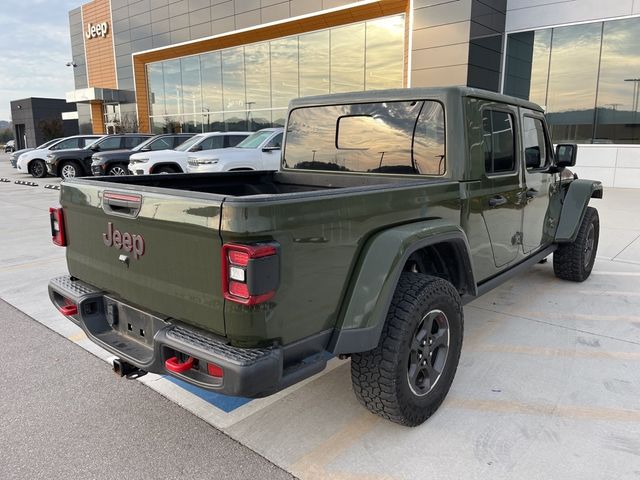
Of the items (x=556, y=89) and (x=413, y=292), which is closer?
(x=413, y=292)

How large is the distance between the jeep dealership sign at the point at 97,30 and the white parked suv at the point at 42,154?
58.3ft

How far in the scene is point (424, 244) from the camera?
2699 mm

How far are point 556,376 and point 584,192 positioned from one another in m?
2.56

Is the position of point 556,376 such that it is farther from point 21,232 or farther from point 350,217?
point 21,232

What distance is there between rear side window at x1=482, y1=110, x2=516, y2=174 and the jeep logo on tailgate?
2401mm

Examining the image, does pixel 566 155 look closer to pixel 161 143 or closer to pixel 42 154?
pixel 161 143

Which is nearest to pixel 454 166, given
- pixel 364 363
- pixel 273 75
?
pixel 364 363

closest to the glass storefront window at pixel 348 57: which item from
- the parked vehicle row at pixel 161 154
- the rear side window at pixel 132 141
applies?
the parked vehicle row at pixel 161 154

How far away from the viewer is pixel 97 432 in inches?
110

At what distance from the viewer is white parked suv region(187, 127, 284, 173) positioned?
11.4 m

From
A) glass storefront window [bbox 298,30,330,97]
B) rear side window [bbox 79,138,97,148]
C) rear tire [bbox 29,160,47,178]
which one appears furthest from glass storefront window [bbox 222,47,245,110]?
rear tire [bbox 29,160,47,178]

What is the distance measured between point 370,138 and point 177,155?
430 inches

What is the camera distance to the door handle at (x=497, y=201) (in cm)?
356

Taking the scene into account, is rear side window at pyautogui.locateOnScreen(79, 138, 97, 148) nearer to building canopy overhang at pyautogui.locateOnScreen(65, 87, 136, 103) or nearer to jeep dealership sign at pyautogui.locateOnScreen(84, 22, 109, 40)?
building canopy overhang at pyautogui.locateOnScreen(65, 87, 136, 103)
